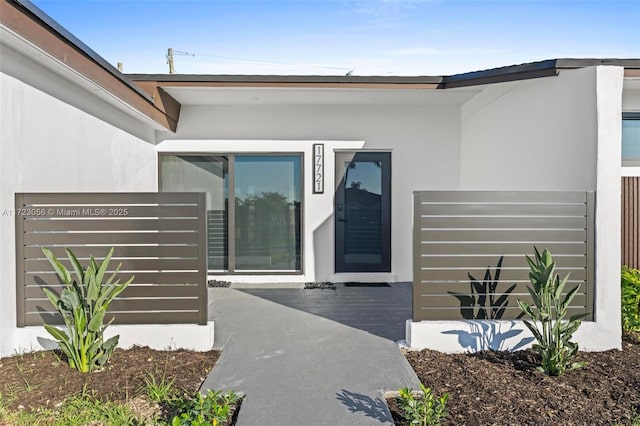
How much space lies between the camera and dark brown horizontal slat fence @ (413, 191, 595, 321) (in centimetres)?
358

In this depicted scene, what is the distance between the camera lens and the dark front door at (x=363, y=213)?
6.51 meters

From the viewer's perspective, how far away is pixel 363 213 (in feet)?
21.5

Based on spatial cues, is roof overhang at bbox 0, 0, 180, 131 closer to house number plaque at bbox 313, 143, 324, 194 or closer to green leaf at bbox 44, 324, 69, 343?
green leaf at bbox 44, 324, 69, 343

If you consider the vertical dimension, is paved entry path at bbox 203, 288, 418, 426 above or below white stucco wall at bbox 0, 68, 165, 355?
below

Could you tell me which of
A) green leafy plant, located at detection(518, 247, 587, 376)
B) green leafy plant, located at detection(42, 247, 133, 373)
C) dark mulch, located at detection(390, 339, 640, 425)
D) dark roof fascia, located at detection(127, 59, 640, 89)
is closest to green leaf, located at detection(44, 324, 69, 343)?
green leafy plant, located at detection(42, 247, 133, 373)

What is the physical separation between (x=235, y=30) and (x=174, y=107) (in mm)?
3511

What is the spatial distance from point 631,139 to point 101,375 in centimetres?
602

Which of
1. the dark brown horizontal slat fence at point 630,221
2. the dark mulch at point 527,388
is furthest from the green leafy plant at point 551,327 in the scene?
the dark brown horizontal slat fence at point 630,221

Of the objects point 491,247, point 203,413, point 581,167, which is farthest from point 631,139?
point 203,413

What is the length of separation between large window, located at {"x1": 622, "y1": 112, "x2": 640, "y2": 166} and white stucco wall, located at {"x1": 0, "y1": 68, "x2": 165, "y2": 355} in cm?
611

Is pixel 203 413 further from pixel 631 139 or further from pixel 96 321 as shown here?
pixel 631 139

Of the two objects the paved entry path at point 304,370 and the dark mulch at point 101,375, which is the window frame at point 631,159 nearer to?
the paved entry path at point 304,370

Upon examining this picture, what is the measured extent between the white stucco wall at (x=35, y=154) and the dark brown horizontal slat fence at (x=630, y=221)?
229 inches

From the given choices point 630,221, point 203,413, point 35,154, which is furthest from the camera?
point 630,221
